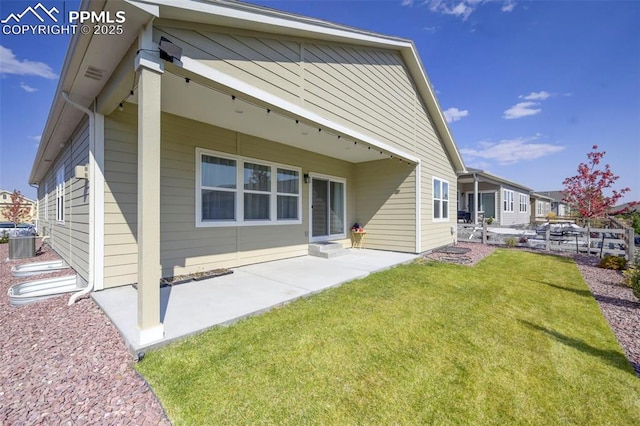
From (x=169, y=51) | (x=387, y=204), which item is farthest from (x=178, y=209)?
(x=387, y=204)

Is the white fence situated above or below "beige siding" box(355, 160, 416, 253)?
below

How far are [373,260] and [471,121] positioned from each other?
1474cm

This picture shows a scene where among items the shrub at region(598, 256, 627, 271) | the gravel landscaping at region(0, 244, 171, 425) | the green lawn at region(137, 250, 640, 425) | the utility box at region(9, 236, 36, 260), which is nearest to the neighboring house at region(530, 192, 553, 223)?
the shrub at region(598, 256, 627, 271)

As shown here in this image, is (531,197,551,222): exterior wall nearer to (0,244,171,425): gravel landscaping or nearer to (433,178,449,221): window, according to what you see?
(433,178,449,221): window

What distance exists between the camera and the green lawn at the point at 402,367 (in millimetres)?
1839

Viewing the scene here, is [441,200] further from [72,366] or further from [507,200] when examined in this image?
[507,200]

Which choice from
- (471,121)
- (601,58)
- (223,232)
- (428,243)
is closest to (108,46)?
(223,232)

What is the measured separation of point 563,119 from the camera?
54.2 feet

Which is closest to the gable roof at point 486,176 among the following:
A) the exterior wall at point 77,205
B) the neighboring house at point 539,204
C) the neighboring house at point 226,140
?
the neighboring house at point 226,140

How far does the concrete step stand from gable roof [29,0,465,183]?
189 inches

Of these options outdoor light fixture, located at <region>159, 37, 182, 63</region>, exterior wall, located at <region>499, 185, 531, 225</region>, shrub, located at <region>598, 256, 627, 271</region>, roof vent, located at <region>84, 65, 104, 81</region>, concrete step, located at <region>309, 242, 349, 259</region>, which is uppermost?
roof vent, located at <region>84, 65, 104, 81</region>

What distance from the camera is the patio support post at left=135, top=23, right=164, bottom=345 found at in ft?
8.20

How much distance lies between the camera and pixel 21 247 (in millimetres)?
7707

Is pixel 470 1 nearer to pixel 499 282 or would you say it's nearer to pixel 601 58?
pixel 601 58
